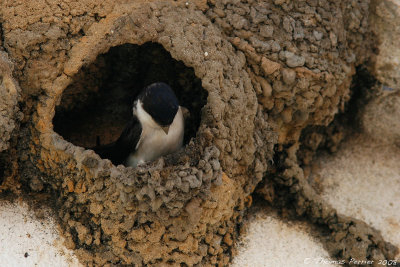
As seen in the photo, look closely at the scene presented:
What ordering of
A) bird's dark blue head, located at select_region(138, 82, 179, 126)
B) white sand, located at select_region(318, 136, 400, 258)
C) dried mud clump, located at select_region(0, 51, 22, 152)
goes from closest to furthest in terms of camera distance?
dried mud clump, located at select_region(0, 51, 22, 152) < bird's dark blue head, located at select_region(138, 82, 179, 126) < white sand, located at select_region(318, 136, 400, 258)

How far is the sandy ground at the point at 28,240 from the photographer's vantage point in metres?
3.98

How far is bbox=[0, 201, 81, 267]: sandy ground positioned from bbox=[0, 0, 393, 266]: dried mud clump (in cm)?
11

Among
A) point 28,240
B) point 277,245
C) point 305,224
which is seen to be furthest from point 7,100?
point 305,224

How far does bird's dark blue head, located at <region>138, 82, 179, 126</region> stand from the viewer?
420cm

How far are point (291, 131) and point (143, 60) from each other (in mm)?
1570

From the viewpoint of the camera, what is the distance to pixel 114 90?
17.9 ft

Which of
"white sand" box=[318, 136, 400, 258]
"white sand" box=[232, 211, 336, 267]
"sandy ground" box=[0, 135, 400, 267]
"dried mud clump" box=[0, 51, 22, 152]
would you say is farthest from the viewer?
"white sand" box=[318, 136, 400, 258]

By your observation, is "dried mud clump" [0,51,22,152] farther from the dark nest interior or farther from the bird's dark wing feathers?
the dark nest interior

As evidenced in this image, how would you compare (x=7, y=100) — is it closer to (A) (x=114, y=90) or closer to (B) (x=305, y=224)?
(A) (x=114, y=90)

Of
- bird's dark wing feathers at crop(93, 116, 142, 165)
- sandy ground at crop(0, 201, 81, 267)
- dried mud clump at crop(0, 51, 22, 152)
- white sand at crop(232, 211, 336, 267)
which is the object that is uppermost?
dried mud clump at crop(0, 51, 22, 152)

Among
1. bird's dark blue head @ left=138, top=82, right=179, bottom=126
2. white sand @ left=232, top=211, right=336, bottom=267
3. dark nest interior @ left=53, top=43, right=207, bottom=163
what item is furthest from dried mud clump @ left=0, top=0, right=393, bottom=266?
bird's dark blue head @ left=138, top=82, right=179, bottom=126

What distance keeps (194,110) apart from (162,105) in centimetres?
93

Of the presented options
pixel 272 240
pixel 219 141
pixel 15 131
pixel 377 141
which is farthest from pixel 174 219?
pixel 377 141

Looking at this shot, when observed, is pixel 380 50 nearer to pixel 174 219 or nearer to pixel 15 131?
pixel 174 219
